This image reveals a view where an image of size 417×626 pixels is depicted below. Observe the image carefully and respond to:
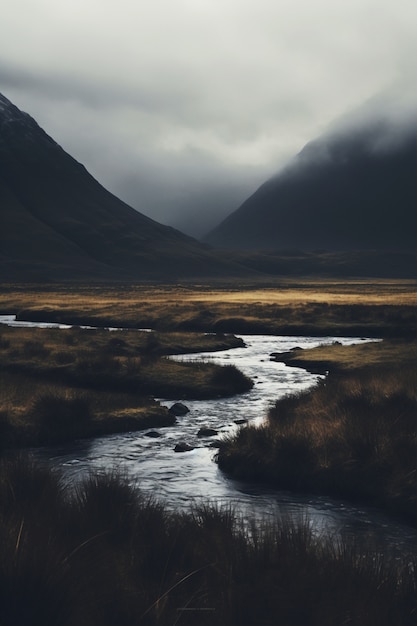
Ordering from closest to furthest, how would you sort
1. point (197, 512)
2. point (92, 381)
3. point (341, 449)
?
point (197, 512) → point (341, 449) → point (92, 381)

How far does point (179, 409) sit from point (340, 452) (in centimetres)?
923

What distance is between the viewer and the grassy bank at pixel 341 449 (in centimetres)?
1647

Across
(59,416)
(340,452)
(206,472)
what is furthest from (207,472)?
(59,416)

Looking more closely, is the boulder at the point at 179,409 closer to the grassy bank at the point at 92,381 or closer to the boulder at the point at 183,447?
the grassy bank at the point at 92,381

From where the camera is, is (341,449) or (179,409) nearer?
(341,449)

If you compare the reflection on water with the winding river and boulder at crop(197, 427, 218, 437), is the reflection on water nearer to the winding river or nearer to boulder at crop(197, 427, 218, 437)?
the winding river

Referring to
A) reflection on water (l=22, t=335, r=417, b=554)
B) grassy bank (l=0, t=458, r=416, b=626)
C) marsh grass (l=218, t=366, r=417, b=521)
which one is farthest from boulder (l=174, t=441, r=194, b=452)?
grassy bank (l=0, t=458, r=416, b=626)

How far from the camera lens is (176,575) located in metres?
10.1

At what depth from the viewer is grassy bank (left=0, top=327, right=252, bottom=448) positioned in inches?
883

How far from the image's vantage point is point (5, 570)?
28.3 feet

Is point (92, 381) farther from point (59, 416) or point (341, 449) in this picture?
point (341, 449)

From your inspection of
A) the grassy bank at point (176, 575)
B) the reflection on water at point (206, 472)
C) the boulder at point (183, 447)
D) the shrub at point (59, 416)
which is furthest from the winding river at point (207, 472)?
the grassy bank at point (176, 575)

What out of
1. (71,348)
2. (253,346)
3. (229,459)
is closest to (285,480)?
(229,459)

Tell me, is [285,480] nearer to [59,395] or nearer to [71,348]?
[59,395]
